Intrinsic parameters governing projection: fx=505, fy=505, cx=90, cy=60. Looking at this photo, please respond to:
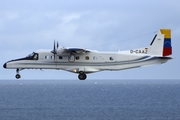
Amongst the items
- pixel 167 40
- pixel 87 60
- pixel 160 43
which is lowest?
pixel 87 60

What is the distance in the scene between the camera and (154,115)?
4163 inches

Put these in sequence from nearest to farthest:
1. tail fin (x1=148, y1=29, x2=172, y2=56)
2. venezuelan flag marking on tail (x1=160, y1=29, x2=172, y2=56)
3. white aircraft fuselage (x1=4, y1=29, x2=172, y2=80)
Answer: white aircraft fuselage (x1=4, y1=29, x2=172, y2=80) < venezuelan flag marking on tail (x1=160, y1=29, x2=172, y2=56) < tail fin (x1=148, y1=29, x2=172, y2=56)

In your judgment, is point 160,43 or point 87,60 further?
point 160,43

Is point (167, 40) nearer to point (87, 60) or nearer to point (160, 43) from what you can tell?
point (160, 43)

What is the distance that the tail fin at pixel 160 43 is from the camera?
5512cm

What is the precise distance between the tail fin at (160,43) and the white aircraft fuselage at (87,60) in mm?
161

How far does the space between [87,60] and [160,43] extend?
27.7 feet

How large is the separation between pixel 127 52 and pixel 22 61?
11.5 meters

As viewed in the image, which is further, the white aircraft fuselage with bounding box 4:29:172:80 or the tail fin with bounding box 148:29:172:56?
the tail fin with bounding box 148:29:172:56

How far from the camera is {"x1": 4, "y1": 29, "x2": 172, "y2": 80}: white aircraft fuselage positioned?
2098 inches

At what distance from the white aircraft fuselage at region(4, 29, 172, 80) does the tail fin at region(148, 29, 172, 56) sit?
0.16 metres

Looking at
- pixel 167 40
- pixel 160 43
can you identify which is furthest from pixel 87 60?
pixel 167 40

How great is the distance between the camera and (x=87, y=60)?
5334 cm

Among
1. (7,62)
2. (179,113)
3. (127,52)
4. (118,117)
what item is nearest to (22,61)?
(7,62)
